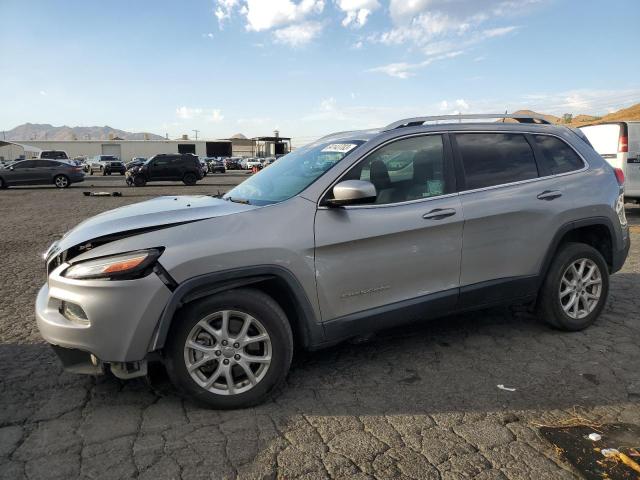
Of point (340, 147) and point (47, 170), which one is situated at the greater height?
point (47, 170)

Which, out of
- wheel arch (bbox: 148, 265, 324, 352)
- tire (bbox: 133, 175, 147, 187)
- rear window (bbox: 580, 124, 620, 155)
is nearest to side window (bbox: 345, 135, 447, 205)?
wheel arch (bbox: 148, 265, 324, 352)

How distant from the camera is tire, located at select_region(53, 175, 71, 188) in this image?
26000mm

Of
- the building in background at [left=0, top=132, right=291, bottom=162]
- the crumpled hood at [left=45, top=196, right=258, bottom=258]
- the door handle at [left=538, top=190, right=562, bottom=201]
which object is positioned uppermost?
the building in background at [left=0, top=132, right=291, bottom=162]

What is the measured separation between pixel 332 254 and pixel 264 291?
0.50m

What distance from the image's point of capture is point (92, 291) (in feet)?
9.20

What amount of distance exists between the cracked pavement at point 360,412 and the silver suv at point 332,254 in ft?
0.88

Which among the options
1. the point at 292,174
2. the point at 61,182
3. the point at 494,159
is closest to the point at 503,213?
the point at 494,159

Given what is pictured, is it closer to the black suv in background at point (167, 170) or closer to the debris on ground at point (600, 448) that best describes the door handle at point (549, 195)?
the debris on ground at point (600, 448)

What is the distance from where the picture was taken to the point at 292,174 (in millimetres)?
3820

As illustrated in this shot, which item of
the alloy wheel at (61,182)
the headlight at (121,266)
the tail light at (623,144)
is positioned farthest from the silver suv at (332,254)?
the alloy wheel at (61,182)

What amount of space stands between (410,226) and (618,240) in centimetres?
231

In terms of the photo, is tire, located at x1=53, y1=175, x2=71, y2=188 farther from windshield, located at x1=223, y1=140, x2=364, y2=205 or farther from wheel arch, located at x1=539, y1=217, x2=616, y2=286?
wheel arch, located at x1=539, y1=217, x2=616, y2=286

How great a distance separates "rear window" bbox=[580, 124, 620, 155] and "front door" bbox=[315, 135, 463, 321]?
8.02 m

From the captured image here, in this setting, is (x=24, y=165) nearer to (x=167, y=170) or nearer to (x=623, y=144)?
(x=167, y=170)
